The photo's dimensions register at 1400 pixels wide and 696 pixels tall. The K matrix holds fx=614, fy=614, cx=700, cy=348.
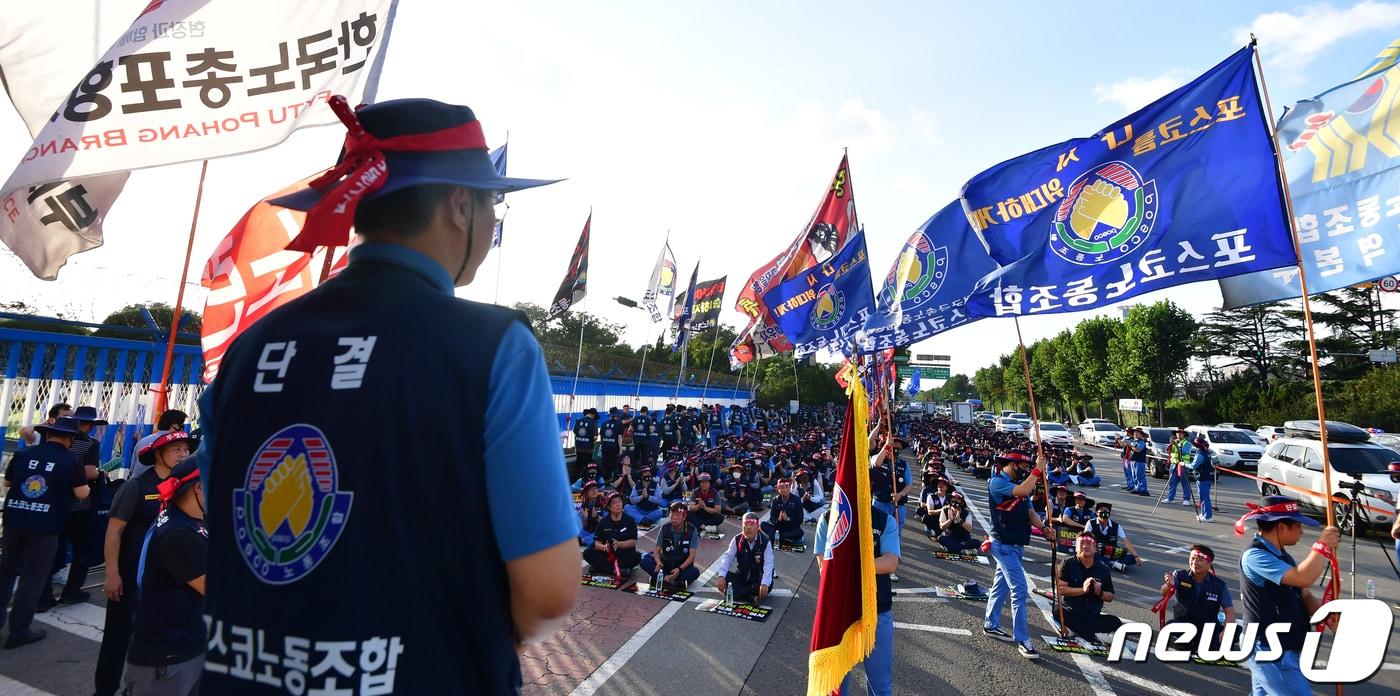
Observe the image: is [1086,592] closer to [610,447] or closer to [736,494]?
[736,494]

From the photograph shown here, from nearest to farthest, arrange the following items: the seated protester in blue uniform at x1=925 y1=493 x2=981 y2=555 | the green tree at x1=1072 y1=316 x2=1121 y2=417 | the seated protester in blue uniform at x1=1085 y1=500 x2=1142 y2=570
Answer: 1. the seated protester in blue uniform at x1=1085 y1=500 x2=1142 y2=570
2. the seated protester in blue uniform at x1=925 y1=493 x2=981 y2=555
3. the green tree at x1=1072 y1=316 x2=1121 y2=417

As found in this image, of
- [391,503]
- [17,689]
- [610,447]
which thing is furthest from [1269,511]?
[610,447]

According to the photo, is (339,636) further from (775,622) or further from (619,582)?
(619,582)

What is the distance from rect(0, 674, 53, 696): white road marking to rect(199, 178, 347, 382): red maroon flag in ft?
8.72

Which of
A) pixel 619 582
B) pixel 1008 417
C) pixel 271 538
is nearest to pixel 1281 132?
pixel 271 538

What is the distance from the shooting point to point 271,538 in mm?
999

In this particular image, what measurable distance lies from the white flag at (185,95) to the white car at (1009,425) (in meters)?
39.5

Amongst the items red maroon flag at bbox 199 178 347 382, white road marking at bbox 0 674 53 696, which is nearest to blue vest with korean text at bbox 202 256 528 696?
red maroon flag at bbox 199 178 347 382

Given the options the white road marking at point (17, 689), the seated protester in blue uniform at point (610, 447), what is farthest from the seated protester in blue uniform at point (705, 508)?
the white road marking at point (17, 689)

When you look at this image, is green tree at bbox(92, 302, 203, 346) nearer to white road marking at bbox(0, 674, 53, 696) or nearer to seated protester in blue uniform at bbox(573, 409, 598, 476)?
white road marking at bbox(0, 674, 53, 696)

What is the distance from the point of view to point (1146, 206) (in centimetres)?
489

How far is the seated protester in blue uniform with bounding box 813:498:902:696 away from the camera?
4500 millimetres

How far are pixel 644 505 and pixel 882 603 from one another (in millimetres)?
7698

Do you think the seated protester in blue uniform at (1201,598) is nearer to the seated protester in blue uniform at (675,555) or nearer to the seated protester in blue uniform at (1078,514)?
the seated protester in blue uniform at (1078,514)
